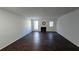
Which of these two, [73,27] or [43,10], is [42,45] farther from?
[73,27]

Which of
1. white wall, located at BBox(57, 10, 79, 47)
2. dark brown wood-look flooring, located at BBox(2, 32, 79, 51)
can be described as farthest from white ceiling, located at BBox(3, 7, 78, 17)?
dark brown wood-look flooring, located at BBox(2, 32, 79, 51)

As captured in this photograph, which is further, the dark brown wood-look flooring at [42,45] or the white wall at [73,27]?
the white wall at [73,27]

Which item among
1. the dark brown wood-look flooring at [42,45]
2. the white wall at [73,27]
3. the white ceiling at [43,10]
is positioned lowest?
the dark brown wood-look flooring at [42,45]

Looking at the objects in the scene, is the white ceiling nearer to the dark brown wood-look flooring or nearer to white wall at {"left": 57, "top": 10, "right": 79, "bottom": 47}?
white wall at {"left": 57, "top": 10, "right": 79, "bottom": 47}

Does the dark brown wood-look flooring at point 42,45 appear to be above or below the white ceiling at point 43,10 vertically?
below

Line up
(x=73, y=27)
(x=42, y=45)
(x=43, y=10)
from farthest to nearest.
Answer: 1. (x=73, y=27)
2. (x=42, y=45)
3. (x=43, y=10)

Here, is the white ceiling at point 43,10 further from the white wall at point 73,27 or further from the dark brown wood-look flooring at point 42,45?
the dark brown wood-look flooring at point 42,45

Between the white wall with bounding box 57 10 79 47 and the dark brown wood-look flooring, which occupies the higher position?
the white wall with bounding box 57 10 79 47

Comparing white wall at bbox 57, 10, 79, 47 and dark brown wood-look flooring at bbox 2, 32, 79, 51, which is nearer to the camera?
dark brown wood-look flooring at bbox 2, 32, 79, 51

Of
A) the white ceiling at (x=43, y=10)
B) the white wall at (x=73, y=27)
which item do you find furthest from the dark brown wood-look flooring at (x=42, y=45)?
the white ceiling at (x=43, y=10)

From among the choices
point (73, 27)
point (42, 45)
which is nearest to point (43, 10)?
point (42, 45)

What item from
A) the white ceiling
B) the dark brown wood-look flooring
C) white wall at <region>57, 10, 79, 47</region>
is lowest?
the dark brown wood-look flooring
